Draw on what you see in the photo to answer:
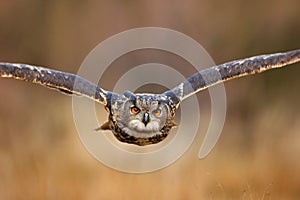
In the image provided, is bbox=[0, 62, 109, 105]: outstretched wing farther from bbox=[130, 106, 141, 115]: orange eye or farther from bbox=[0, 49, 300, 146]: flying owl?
bbox=[130, 106, 141, 115]: orange eye

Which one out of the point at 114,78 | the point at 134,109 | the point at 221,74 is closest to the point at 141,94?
the point at 134,109

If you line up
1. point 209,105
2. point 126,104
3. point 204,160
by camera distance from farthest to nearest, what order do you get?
point 209,105 < point 204,160 < point 126,104

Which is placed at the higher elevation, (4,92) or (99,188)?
(4,92)

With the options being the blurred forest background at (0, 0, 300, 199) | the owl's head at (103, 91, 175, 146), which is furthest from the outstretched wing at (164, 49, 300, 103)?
the blurred forest background at (0, 0, 300, 199)

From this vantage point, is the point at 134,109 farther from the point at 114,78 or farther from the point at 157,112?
the point at 114,78

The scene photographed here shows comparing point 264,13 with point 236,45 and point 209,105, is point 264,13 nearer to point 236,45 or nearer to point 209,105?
point 236,45

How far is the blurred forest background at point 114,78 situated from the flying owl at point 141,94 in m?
1.91

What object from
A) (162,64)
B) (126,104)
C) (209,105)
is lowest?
(126,104)

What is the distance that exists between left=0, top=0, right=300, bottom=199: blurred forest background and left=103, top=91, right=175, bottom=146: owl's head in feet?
6.13

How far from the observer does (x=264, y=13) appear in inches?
419

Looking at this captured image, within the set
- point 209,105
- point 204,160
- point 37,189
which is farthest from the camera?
point 209,105

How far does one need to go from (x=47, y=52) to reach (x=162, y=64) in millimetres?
1509

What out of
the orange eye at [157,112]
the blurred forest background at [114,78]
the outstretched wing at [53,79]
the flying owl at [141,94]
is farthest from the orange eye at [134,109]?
the blurred forest background at [114,78]

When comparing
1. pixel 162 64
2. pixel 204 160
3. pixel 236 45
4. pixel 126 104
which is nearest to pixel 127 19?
pixel 162 64
